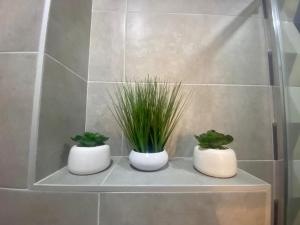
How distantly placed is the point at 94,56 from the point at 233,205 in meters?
0.72

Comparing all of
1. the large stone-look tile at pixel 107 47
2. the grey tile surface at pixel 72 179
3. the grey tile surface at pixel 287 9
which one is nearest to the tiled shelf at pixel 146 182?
the grey tile surface at pixel 72 179

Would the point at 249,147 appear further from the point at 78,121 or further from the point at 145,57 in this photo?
the point at 78,121

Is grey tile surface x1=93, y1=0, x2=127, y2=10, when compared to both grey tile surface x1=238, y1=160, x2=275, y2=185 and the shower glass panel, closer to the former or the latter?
the shower glass panel

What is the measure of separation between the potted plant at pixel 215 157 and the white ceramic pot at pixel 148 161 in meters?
0.11

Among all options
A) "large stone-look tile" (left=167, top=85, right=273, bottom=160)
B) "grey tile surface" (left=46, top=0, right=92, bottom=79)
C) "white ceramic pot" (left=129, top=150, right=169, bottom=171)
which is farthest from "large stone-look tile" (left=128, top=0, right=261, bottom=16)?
"white ceramic pot" (left=129, top=150, right=169, bottom=171)

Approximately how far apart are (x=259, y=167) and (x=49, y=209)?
2.50 ft

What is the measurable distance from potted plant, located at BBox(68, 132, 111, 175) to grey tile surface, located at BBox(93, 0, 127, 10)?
58 cm

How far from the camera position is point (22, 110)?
432 mm

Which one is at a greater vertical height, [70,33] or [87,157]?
[70,33]

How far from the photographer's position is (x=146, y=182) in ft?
1.46

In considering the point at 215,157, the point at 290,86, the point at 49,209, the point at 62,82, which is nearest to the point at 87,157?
the point at 49,209

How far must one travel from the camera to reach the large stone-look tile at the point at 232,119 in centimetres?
72

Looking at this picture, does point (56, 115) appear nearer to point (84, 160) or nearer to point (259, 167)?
point (84, 160)

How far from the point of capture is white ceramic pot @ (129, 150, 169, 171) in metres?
0.52
